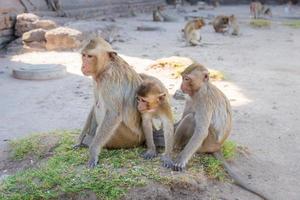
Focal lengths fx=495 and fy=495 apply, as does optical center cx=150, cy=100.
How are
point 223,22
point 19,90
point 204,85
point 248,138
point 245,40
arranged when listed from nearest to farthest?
point 204,85
point 248,138
point 19,90
point 245,40
point 223,22

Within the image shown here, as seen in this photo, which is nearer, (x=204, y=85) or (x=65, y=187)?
(x=65, y=187)

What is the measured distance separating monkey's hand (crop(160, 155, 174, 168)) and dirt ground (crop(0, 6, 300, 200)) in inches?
21.8

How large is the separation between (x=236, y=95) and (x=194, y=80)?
459 cm

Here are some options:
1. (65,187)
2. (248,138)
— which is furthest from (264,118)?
(65,187)

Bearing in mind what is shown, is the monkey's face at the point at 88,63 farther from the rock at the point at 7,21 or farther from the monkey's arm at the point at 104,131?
the rock at the point at 7,21

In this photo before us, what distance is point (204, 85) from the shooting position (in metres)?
5.09

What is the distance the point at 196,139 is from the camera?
5.00m

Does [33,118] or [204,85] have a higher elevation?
[204,85]

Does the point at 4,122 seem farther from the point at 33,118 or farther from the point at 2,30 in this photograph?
the point at 2,30

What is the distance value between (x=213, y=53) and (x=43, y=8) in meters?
6.83

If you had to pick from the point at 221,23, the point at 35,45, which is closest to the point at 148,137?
the point at 35,45

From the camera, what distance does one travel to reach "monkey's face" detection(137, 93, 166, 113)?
16.0ft

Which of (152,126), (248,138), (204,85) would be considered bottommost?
(248,138)

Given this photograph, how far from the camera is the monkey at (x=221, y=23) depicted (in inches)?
746
